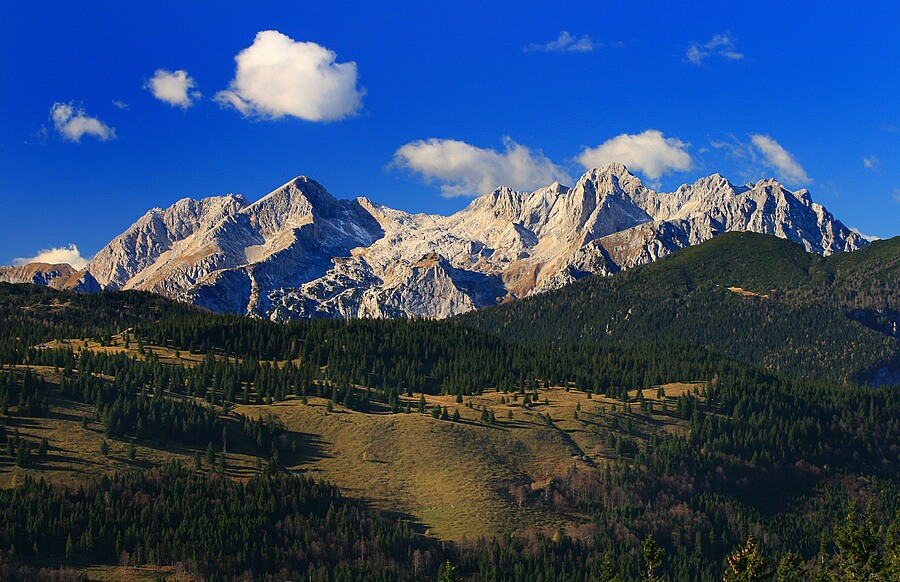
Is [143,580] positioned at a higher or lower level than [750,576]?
lower

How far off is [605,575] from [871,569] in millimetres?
33461

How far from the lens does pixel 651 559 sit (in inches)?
4705

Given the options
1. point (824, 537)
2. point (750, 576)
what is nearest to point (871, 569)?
point (824, 537)

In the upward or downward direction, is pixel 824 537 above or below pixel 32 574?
above

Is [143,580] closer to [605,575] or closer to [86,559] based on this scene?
[86,559]

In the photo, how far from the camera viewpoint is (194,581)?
199875 mm

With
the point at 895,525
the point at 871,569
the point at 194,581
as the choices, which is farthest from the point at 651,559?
the point at 194,581

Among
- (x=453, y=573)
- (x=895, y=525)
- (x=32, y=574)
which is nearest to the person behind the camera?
(x=453, y=573)

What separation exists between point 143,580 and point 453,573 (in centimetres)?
8581

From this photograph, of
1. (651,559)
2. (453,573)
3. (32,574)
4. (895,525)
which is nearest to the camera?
(651,559)

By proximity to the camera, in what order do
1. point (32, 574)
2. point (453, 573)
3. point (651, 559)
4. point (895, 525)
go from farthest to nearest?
point (32, 574), point (895, 525), point (453, 573), point (651, 559)

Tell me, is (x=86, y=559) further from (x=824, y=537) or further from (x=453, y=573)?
(x=824, y=537)

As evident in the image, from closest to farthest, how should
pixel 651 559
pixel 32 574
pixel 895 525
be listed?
pixel 651 559, pixel 895 525, pixel 32 574

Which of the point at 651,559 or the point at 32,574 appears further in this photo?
the point at 32,574
